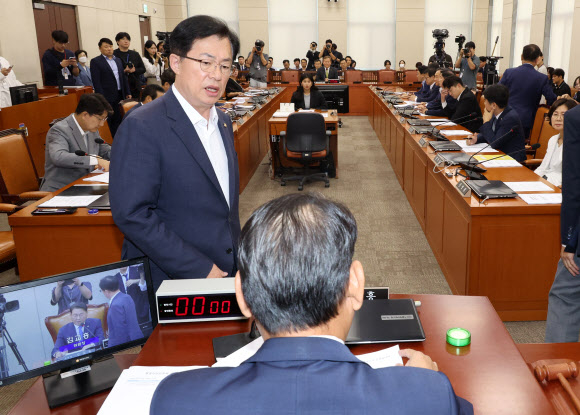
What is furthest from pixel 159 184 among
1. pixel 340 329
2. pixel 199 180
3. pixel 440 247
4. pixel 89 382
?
pixel 440 247

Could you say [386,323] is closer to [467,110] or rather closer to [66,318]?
[66,318]

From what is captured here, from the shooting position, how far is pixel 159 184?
5.35 ft

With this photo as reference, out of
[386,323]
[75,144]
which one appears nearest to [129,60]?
[75,144]

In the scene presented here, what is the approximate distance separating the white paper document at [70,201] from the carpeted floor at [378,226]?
870 millimetres

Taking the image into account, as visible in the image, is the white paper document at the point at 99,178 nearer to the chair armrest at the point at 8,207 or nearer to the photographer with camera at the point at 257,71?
the chair armrest at the point at 8,207

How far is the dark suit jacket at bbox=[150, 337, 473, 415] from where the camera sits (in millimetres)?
684

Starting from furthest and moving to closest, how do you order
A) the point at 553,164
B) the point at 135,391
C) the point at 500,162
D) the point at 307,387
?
the point at 500,162 < the point at 553,164 < the point at 135,391 < the point at 307,387

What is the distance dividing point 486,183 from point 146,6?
1268cm

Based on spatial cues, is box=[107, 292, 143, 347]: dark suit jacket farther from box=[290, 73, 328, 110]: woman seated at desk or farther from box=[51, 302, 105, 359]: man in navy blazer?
box=[290, 73, 328, 110]: woman seated at desk

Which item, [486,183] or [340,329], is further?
[486,183]

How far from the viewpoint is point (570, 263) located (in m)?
2.09

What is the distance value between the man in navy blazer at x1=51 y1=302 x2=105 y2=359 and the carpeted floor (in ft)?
4.54

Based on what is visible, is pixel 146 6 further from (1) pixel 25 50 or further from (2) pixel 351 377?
(2) pixel 351 377

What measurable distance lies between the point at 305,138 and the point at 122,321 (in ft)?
15.0
